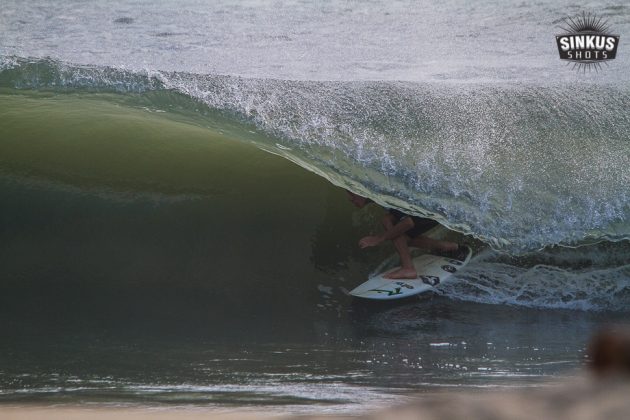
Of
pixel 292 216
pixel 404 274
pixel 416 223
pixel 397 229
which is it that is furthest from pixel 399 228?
pixel 292 216

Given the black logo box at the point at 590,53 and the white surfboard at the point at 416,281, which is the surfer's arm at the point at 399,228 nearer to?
the white surfboard at the point at 416,281

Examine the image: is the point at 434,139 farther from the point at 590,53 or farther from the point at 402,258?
the point at 590,53

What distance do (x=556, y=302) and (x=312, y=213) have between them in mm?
1847

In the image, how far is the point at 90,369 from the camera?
3721 millimetres

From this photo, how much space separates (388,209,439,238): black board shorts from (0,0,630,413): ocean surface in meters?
0.17

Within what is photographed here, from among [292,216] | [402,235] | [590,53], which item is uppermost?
[590,53]

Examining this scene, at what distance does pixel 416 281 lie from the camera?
17.9 feet

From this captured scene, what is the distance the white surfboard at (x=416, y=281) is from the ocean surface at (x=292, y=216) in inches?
3.2

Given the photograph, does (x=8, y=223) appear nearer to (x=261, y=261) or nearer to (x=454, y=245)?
(x=261, y=261)

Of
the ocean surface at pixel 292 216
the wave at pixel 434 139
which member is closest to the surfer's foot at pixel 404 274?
the ocean surface at pixel 292 216

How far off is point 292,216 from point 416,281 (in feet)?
3.73

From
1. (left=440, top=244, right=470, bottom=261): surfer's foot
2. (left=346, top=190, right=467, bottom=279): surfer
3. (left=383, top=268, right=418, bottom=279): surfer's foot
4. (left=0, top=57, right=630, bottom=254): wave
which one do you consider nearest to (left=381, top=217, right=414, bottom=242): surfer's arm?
(left=346, top=190, right=467, bottom=279): surfer

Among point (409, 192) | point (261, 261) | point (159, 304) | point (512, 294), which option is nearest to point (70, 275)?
point (159, 304)

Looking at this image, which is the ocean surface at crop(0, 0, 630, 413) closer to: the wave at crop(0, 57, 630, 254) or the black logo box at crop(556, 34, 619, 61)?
the wave at crop(0, 57, 630, 254)
